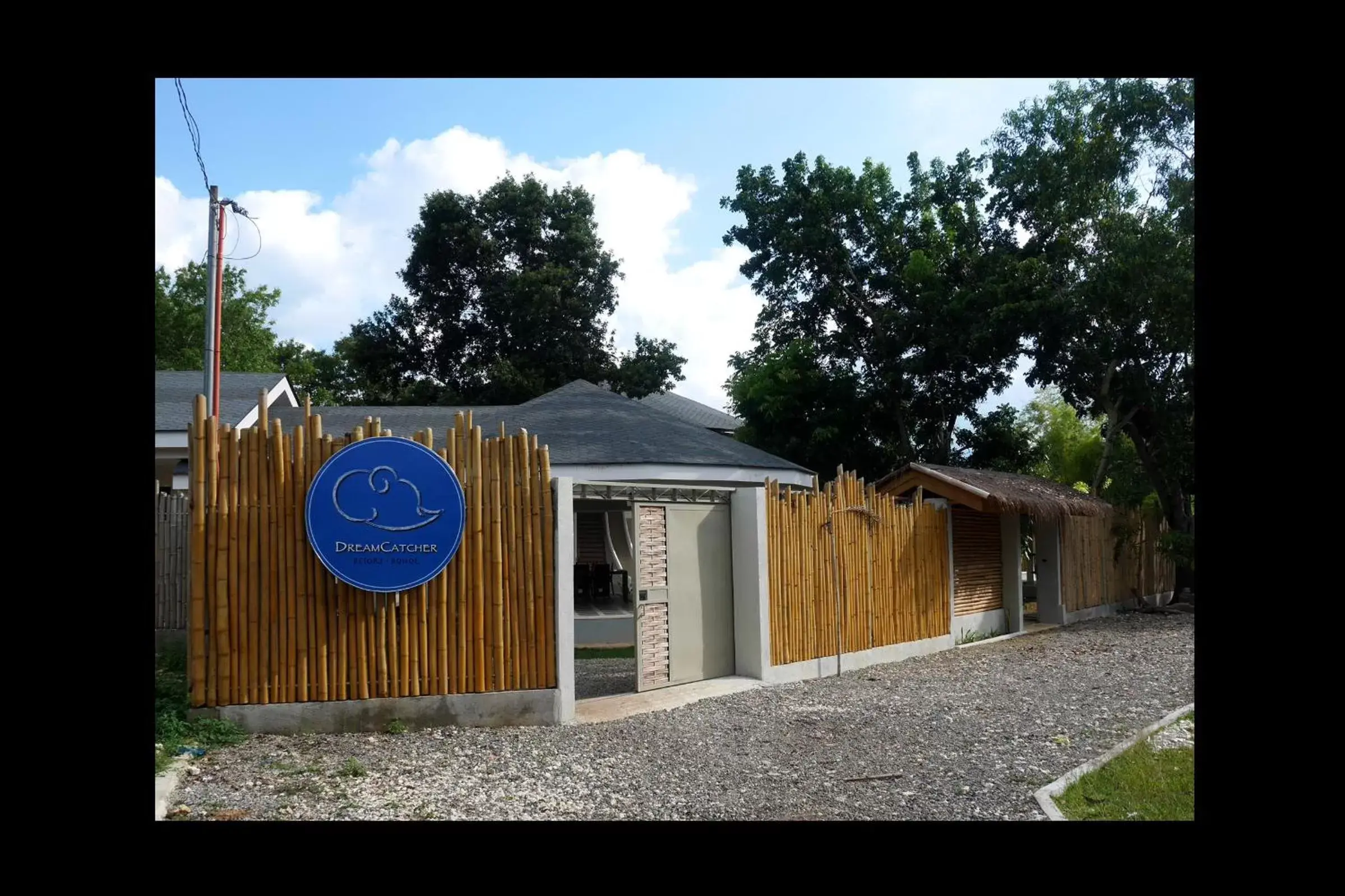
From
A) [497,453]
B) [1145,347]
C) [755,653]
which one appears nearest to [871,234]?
[1145,347]

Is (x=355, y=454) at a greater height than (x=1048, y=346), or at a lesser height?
lesser

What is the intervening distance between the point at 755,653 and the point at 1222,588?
7.07m

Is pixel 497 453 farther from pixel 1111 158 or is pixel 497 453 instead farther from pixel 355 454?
pixel 1111 158

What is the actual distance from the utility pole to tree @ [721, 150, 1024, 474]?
14.7m

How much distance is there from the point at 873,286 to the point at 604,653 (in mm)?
14522

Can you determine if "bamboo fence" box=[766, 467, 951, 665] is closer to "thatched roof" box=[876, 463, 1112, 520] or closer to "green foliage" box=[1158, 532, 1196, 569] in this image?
"thatched roof" box=[876, 463, 1112, 520]

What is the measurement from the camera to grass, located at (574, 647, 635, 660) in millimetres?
13961

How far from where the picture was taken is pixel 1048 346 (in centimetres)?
2195

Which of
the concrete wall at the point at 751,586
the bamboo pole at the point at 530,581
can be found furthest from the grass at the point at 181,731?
the concrete wall at the point at 751,586

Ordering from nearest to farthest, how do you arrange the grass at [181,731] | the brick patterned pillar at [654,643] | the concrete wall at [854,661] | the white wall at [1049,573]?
the grass at [181,731]
the brick patterned pillar at [654,643]
the concrete wall at [854,661]
the white wall at [1049,573]

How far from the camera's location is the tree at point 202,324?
33.6 meters

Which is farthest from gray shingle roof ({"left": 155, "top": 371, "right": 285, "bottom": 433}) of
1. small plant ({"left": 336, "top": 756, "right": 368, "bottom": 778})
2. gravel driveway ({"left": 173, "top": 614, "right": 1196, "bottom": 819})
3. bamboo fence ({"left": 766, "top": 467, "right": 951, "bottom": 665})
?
small plant ({"left": 336, "top": 756, "right": 368, "bottom": 778})

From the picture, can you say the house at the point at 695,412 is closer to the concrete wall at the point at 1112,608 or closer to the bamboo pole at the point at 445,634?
the concrete wall at the point at 1112,608

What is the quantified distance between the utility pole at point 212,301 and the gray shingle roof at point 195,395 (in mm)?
1859
